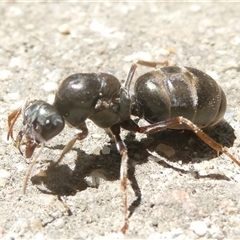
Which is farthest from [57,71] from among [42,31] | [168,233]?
[168,233]

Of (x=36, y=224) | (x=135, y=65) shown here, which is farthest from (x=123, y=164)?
(x=135, y=65)

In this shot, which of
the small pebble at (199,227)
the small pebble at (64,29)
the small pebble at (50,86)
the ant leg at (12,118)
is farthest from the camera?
the small pebble at (64,29)

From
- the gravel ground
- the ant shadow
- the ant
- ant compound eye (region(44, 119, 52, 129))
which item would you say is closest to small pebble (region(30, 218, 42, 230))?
the gravel ground

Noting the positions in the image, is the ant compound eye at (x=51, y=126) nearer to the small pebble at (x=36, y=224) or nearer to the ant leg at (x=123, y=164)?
the ant leg at (x=123, y=164)

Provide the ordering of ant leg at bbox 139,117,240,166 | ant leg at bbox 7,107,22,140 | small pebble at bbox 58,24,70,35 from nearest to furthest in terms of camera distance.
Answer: ant leg at bbox 139,117,240,166, ant leg at bbox 7,107,22,140, small pebble at bbox 58,24,70,35

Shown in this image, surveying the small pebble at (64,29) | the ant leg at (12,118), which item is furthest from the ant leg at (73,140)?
the small pebble at (64,29)

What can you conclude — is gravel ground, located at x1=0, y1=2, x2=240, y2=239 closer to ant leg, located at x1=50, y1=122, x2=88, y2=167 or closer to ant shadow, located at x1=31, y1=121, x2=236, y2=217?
ant shadow, located at x1=31, y1=121, x2=236, y2=217

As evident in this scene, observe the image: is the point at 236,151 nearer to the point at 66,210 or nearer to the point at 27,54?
the point at 66,210

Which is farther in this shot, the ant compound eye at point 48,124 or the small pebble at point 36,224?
the ant compound eye at point 48,124

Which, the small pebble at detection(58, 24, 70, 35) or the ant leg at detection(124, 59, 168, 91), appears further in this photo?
the small pebble at detection(58, 24, 70, 35)
